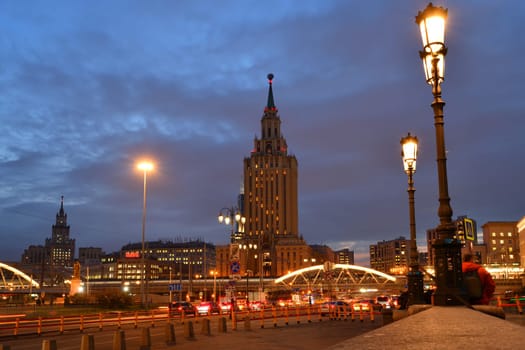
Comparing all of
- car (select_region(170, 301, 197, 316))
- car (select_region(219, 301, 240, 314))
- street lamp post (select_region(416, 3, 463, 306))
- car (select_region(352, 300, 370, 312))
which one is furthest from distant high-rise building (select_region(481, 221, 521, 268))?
street lamp post (select_region(416, 3, 463, 306))

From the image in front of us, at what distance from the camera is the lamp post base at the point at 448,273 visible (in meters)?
10.9

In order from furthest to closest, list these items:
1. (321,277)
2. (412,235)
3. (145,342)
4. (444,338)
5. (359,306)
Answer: (321,277)
(359,306)
(412,235)
(145,342)
(444,338)

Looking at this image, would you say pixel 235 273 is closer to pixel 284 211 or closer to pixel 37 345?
pixel 37 345

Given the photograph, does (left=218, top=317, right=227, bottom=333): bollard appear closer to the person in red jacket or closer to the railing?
the railing

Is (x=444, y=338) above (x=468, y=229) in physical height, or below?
below

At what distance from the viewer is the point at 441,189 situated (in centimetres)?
1133

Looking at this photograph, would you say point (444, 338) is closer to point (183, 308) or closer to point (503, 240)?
point (183, 308)

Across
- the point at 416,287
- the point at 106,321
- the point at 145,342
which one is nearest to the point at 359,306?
the point at 106,321

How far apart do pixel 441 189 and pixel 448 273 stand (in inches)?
69.5

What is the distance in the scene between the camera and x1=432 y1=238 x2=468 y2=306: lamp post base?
10.9 metres

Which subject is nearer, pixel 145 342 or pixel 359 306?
pixel 145 342

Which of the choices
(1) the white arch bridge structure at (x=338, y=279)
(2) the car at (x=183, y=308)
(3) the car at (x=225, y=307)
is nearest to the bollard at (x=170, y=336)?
(2) the car at (x=183, y=308)

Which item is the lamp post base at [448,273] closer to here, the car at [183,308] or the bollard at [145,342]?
the bollard at [145,342]

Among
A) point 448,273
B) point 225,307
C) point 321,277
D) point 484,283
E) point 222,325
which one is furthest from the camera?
point 321,277
